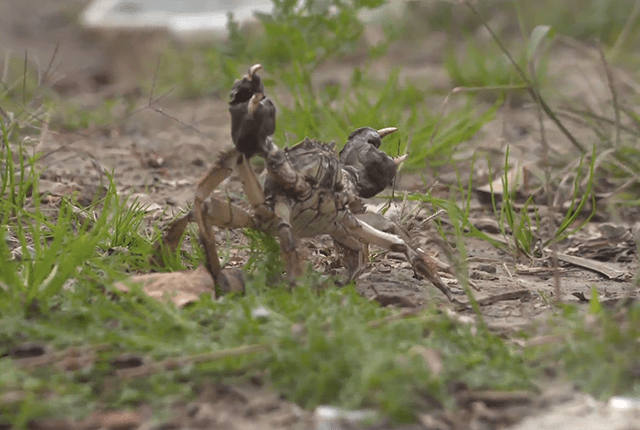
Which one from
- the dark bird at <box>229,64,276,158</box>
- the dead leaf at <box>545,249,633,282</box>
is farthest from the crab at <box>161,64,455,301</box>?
the dead leaf at <box>545,249,633,282</box>

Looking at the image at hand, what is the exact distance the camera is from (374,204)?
315 cm

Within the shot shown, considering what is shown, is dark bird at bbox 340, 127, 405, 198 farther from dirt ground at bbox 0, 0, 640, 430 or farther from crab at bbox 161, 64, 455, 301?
dirt ground at bbox 0, 0, 640, 430

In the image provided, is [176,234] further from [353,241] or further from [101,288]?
[353,241]

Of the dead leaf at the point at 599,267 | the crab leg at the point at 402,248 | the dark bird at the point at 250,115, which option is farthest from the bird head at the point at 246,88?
Answer: the dead leaf at the point at 599,267

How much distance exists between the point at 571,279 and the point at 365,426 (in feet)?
4.08

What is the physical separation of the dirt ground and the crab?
→ 0.45ft

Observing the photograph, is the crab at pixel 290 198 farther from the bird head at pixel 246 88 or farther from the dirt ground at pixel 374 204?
the dirt ground at pixel 374 204

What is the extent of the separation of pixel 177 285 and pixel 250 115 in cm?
45

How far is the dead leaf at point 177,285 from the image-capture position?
199cm

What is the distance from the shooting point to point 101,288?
2.08m

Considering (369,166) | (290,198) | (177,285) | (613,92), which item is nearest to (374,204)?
(369,166)

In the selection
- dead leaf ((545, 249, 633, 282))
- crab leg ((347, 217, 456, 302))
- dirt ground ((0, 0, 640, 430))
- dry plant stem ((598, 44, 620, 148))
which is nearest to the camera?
dirt ground ((0, 0, 640, 430))

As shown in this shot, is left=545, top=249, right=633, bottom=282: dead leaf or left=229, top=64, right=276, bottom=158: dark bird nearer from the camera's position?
left=229, top=64, right=276, bottom=158: dark bird

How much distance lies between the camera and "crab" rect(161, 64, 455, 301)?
198 cm
